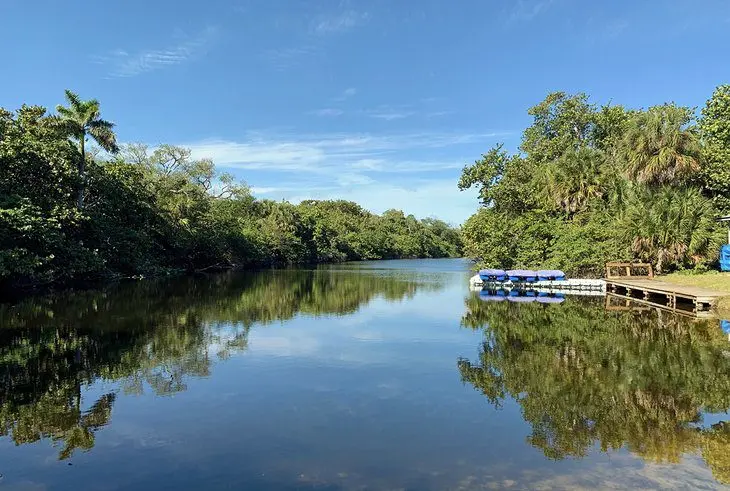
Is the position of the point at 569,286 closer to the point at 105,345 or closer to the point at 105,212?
the point at 105,345

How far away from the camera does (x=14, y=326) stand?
17.7m

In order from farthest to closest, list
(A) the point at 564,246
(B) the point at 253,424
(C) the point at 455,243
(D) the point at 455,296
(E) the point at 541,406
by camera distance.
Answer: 1. (C) the point at 455,243
2. (A) the point at 564,246
3. (D) the point at 455,296
4. (E) the point at 541,406
5. (B) the point at 253,424

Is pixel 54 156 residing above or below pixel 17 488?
above

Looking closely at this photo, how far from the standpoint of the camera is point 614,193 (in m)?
35.8

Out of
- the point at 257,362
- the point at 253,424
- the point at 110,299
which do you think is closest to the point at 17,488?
the point at 253,424

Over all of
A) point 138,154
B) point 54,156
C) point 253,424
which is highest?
point 138,154

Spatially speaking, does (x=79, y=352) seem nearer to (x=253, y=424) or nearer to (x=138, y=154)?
(x=253, y=424)

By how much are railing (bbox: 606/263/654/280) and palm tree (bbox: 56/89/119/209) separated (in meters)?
34.4

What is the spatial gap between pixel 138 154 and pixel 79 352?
48416 millimetres

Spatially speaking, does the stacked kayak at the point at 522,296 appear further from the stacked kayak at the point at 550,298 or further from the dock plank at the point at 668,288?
the dock plank at the point at 668,288

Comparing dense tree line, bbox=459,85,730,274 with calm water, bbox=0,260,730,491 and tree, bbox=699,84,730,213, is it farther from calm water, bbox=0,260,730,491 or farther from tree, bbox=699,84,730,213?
calm water, bbox=0,260,730,491

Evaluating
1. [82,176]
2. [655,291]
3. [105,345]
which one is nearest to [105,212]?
[82,176]

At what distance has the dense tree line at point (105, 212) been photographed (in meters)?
27.9

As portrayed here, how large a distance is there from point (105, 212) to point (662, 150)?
39028mm
